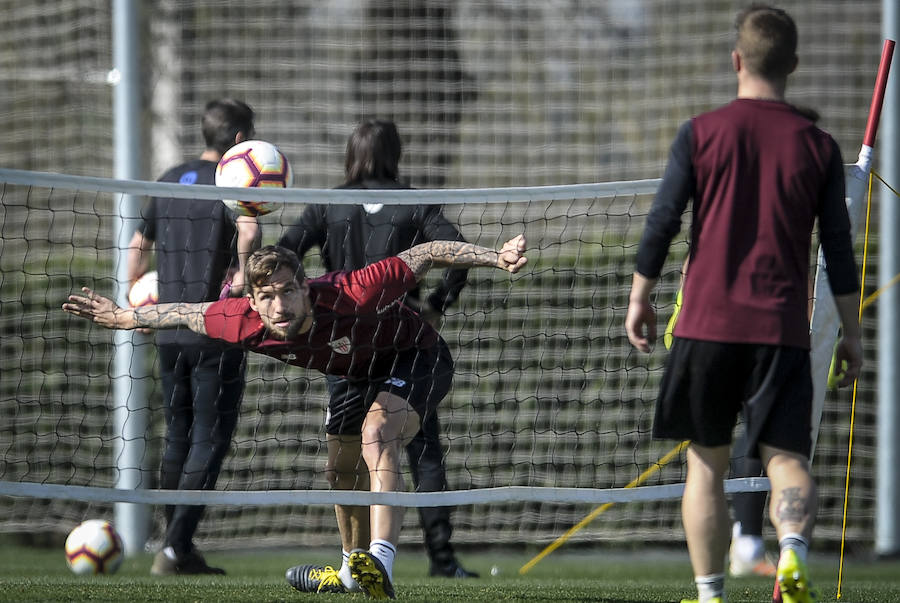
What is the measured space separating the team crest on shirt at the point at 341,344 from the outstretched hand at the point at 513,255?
676 mm

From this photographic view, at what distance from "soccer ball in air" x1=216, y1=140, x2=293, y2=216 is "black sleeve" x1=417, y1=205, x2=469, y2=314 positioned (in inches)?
25.6

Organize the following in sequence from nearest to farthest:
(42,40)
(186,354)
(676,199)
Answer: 1. (676,199)
2. (186,354)
3. (42,40)

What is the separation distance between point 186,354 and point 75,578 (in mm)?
1200

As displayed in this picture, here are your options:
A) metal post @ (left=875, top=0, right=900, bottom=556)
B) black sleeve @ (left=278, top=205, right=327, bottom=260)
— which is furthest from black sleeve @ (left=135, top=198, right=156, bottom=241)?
metal post @ (left=875, top=0, right=900, bottom=556)

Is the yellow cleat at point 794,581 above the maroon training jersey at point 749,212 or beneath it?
beneath

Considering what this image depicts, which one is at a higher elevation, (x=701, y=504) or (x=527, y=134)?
(x=527, y=134)

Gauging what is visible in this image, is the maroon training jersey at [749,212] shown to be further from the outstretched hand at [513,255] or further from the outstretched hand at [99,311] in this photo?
the outstretched hand at [99,311]

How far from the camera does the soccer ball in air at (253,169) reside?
5062 mm

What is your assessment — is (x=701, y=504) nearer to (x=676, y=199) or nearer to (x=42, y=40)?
(x=676, y=199)

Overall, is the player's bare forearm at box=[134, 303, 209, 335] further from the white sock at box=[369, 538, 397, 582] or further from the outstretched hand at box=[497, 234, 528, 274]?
the outstretched hand at box=[497, 234, 528, 274]

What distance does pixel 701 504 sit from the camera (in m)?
3.38

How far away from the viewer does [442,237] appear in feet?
16.6

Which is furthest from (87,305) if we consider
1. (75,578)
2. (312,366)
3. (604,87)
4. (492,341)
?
(604,87)

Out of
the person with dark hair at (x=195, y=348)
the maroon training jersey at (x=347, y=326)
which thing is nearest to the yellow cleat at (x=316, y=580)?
the maroon training jersey at (x=347, y=326)
